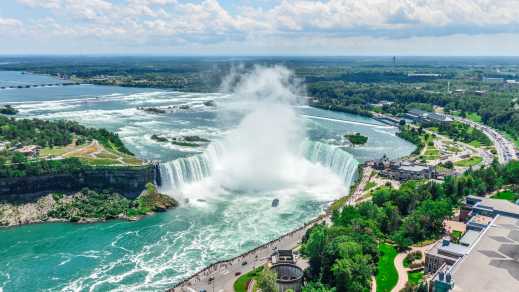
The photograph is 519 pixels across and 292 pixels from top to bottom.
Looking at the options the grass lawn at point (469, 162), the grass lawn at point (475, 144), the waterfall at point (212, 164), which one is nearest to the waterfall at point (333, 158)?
the waterfall at point (212, 164)

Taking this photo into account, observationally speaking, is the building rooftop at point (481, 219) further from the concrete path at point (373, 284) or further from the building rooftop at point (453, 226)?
the concrete path at point (373, 284)

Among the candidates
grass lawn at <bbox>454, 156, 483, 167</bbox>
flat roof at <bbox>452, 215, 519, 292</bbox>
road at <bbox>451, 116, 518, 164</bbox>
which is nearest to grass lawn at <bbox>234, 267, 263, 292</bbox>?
flat roof at <bbox>452, 215, 519, 292</bbox>

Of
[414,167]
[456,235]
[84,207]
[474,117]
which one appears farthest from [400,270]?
[474,117]

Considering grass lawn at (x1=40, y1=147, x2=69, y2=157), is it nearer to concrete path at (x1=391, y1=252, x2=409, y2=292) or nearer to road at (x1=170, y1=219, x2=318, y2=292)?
road at (x1=170, y1=219, x2=318, y2=292)

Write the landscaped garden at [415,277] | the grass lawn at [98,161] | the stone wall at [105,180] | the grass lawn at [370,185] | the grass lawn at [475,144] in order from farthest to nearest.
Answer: the grass lawn at [475,144], the grass lawn at [98,161], the grass lawn at [370,185], the stone wall at [105,180], the landscaped garden at [415,277]

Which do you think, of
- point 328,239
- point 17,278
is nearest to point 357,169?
point 328,239
